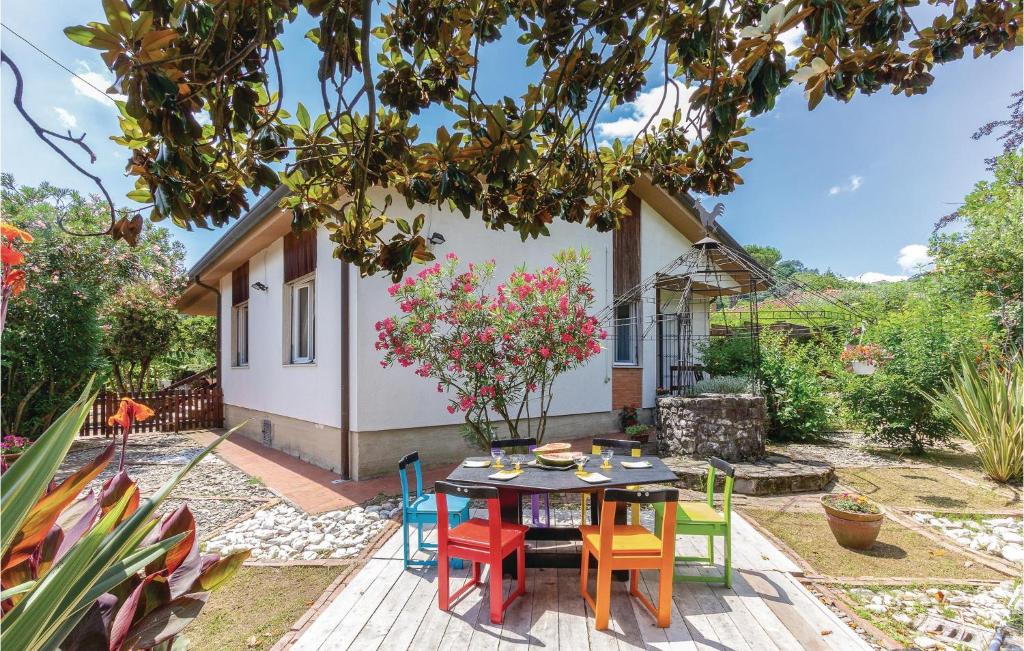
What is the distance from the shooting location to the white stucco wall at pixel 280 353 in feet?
23.0

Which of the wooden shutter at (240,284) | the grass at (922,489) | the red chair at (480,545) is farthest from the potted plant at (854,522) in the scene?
the wooden shutter at (240,284)

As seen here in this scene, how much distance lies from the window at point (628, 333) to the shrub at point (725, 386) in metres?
2.24

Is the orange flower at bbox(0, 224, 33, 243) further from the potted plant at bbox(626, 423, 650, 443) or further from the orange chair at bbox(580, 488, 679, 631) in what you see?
the potted plant at bbox(626, 423, 650, 443)

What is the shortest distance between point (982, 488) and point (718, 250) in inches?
176

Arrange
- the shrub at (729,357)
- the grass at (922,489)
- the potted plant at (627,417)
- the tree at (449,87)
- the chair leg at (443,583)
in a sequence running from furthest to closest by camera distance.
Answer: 1. the potted plant at (627,417)
2. the shrub at (729,357)
3. the grass at (922,489)
4. the chair leg at (443,583)
5. the tree at (449,87)

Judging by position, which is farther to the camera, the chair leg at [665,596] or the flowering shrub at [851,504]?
the flowering shrub at [851,504]

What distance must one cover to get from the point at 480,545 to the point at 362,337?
3.99 m

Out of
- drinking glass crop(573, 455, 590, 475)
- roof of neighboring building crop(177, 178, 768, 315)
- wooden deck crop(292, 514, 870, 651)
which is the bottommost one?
wooden deck crop(292, 514, 870, 651)

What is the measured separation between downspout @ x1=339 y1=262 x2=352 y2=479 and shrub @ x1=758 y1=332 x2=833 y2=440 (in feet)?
22.3

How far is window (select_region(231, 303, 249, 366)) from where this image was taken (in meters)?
11.1

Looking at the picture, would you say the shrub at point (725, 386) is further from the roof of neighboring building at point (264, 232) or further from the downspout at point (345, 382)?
the downspout at point (345, 382)

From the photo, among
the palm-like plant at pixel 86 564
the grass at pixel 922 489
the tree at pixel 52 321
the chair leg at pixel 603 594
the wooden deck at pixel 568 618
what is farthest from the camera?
the tree at pixel 52 321

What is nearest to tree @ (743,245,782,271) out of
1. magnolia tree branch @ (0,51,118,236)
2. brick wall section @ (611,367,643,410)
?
brick wall section @ (611,367,643,410)

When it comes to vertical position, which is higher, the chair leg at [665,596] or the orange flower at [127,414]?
the orange flower at [127,414]
